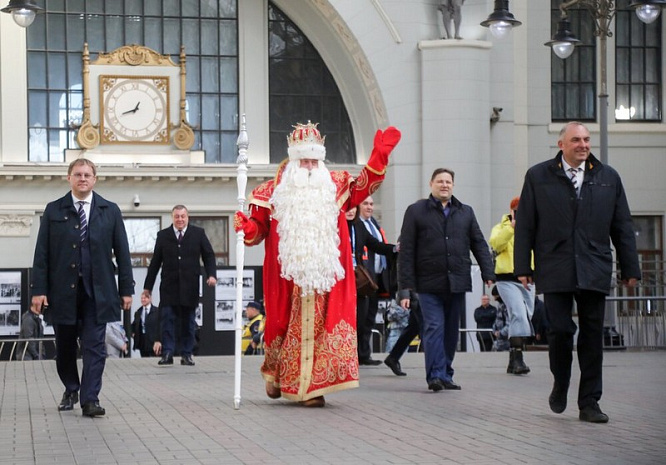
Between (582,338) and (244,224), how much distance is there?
10.1 feet

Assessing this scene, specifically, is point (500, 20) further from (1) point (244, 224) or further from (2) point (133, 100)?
(2) point (133, 100)

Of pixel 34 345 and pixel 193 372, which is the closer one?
pixel 193 372

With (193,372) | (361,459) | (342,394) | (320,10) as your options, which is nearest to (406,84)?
(320,10)

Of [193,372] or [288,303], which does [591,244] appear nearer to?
[288,303]

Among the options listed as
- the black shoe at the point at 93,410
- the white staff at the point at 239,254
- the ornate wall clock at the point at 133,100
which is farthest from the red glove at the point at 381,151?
the ornate wall clock at the point at 133,100

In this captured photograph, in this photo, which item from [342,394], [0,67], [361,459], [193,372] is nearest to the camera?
[361,459]

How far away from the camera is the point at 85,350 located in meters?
11.2

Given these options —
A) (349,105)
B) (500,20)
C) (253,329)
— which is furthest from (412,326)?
(349,105)

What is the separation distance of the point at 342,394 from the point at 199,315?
10.5 meters

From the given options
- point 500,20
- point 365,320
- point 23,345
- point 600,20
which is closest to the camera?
point 365,320

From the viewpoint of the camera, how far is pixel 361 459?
8539mm

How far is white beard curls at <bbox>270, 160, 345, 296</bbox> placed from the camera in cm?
1188

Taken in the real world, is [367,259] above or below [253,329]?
above

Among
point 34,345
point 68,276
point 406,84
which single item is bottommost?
point 34,345
